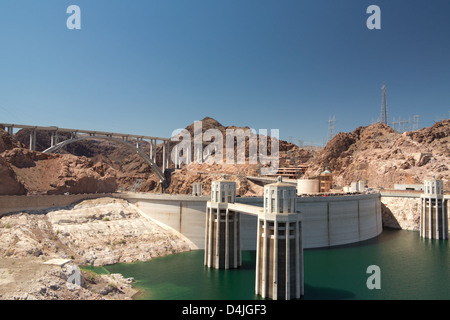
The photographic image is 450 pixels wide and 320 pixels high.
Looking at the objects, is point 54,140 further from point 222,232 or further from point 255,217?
point 222,232

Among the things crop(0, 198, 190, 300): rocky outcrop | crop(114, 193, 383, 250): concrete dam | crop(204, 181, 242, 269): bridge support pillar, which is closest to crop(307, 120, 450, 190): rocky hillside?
crop(114, 193, 383, 250): concrete dam

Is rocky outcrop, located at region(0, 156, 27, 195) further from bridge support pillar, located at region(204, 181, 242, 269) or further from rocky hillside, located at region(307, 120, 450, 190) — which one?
rocky hillside, located at region(307, 120, 450, 190)

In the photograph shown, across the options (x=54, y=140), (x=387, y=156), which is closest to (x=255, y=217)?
(x=54, y=140)

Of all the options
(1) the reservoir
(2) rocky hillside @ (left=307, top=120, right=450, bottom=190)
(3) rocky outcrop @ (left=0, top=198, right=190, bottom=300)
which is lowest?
(1) the reservoir

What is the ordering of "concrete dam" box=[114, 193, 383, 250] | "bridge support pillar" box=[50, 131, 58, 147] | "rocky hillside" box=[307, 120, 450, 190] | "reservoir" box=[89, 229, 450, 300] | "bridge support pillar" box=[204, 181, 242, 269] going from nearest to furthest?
"reservoir" box=[89, 229, 450, 300]
"bridge support pillar" box=[204, 181, 242, 269]
"concrete dam" box=[114, 193, 383, 250]
"bridge support pillar" box=[50, 131, 58, 147]
"rocky hillside" box=[307, 120, 450, 190]

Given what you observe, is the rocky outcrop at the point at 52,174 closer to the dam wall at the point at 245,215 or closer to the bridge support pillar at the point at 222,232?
the dam wall at the point at 245,215
